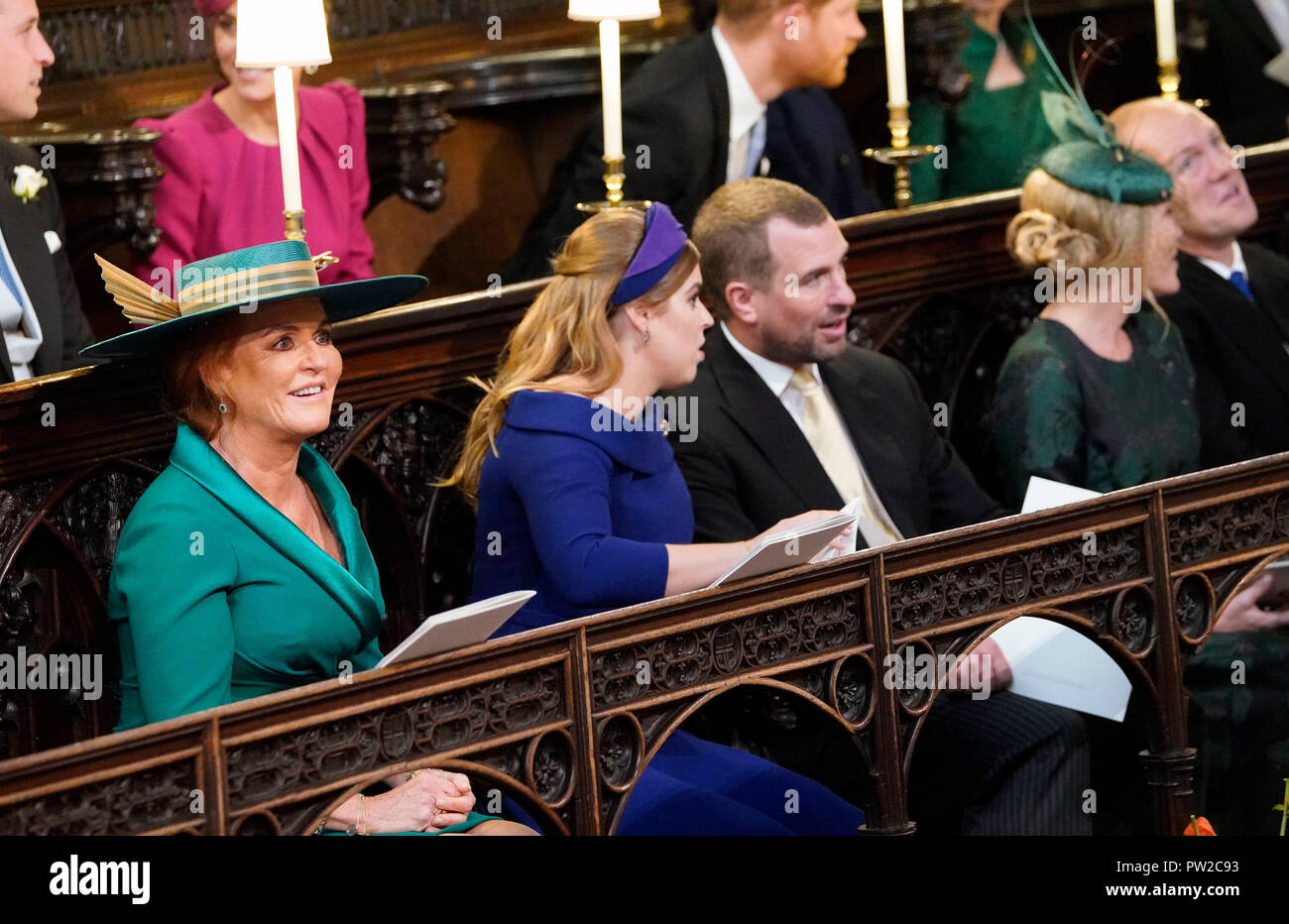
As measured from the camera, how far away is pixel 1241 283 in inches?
189

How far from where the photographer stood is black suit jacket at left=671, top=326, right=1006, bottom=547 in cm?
380

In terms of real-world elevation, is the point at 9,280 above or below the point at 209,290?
above

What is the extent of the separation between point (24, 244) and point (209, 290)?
2.59 feet

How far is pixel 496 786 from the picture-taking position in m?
2.68

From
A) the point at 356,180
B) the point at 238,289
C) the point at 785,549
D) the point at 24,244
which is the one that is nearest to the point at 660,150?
the point at 356,180

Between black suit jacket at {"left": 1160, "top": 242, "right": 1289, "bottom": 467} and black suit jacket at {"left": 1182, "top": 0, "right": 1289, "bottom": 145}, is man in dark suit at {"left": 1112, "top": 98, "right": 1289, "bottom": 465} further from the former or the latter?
black suit jacket at {"left": 1182, "top": 0, "right": 1289, "bottom": 145}

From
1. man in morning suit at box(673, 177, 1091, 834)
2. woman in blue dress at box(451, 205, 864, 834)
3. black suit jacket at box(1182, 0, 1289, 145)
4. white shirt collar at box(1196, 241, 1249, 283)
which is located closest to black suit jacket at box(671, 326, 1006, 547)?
man in morning suit at box(673, 177, 1091, 834)

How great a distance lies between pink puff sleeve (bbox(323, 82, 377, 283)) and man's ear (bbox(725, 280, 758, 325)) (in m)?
1.12

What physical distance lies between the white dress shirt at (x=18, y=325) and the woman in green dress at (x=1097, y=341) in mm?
1886

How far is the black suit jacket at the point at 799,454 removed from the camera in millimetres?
3803

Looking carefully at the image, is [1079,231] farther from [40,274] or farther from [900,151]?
[40,274]
